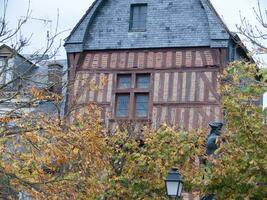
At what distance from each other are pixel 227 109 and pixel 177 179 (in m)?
2.56

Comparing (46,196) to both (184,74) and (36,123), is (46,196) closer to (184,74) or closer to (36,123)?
(36,123)

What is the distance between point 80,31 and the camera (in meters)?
24.3

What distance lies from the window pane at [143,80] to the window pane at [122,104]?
511 millimetres

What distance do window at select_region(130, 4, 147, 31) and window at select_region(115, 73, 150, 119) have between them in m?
1.79

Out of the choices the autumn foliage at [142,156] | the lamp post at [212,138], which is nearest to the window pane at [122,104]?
the autumn foliage at [142,156]

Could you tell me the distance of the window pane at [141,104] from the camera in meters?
22.8

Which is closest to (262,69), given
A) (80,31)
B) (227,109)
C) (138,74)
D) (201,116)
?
(227,109)

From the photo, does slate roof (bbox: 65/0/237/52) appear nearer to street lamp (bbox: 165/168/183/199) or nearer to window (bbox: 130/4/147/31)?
window (bbox: 130/4/147/31)

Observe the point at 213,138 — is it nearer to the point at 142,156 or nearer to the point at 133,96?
the point at 142,156

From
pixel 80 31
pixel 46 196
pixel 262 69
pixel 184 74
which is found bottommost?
pixel 46 196

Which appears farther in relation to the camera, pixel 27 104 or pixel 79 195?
pixel 79 195

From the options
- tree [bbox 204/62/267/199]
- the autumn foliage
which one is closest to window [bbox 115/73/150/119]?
the autumn foliage

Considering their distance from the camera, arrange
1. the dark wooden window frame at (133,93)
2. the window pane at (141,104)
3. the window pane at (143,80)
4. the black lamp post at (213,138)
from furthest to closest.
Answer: the window pane at (143,80), the window pane at (141,104), the dark wooden window frame at (133,93), the black lamp post at (213,138)

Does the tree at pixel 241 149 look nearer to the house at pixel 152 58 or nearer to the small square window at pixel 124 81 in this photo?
the house at pixel 152 58
